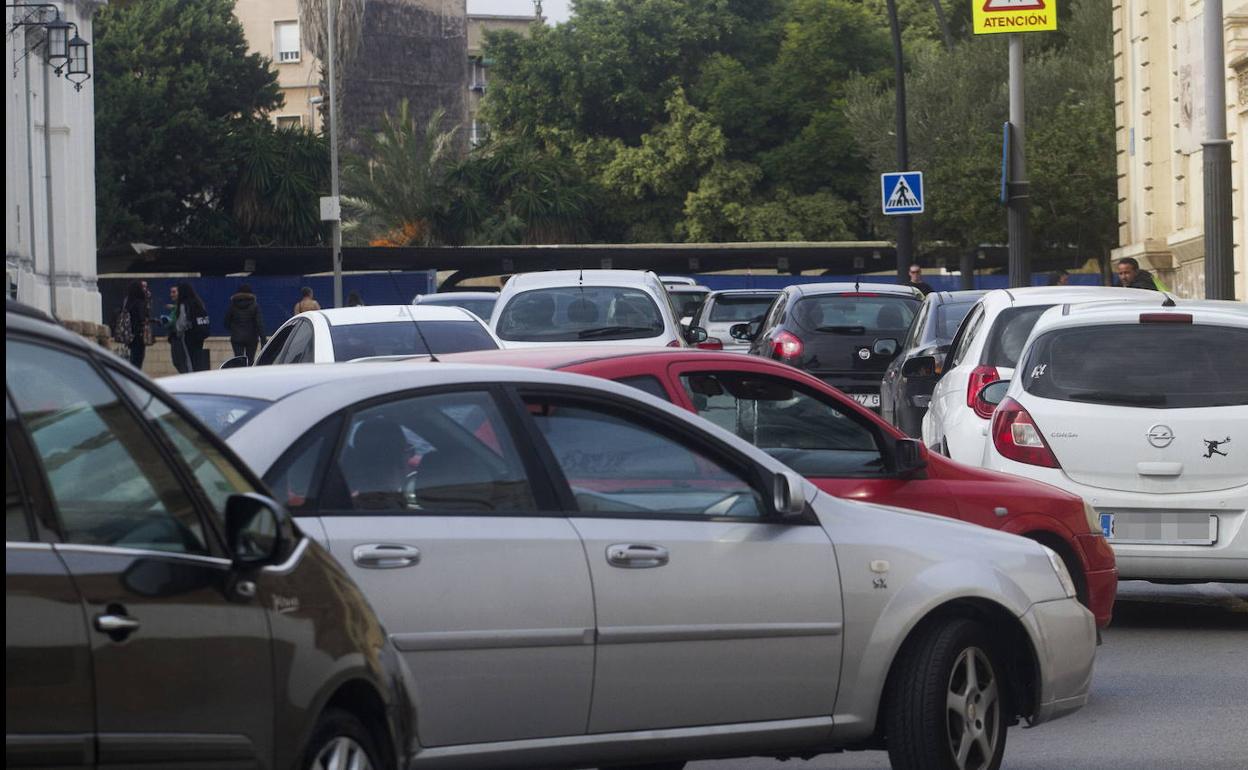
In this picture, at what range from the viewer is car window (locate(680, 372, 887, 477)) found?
8656 mm

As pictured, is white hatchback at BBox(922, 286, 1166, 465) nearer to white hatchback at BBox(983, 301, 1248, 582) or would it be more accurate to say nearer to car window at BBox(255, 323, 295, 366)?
white hatchback at BBox(983, 301, 1248, 582)

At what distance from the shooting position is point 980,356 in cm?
1323

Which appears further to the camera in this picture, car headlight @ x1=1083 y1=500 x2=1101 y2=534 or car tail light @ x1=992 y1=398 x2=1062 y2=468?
car tail light @ x1=992 y1=398 x2=1062 y2=468

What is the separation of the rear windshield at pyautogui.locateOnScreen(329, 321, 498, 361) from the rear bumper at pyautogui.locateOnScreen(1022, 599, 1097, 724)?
27.8ft

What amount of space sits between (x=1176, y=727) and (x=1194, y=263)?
84.9ft

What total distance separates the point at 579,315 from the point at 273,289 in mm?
30694

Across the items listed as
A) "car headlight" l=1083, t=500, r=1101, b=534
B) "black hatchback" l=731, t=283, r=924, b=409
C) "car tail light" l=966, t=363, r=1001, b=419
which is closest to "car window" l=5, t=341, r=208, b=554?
"car headlight" l=1083, t=500, r=1101, b=534

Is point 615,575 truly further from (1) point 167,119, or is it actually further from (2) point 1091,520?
(1) point 167,119

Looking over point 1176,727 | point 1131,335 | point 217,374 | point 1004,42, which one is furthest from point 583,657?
point 1004,42

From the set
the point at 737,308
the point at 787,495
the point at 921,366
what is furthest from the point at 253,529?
the point at 737,308

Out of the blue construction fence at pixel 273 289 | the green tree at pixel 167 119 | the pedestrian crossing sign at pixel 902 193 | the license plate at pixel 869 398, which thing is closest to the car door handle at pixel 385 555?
the license plate at pixel 869 398

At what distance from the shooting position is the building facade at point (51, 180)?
3541 centimetres

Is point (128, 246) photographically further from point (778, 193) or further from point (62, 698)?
point (62, 698)

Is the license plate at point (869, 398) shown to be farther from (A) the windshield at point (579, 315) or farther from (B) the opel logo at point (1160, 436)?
(B) the opel logo at point (1160, 436)
